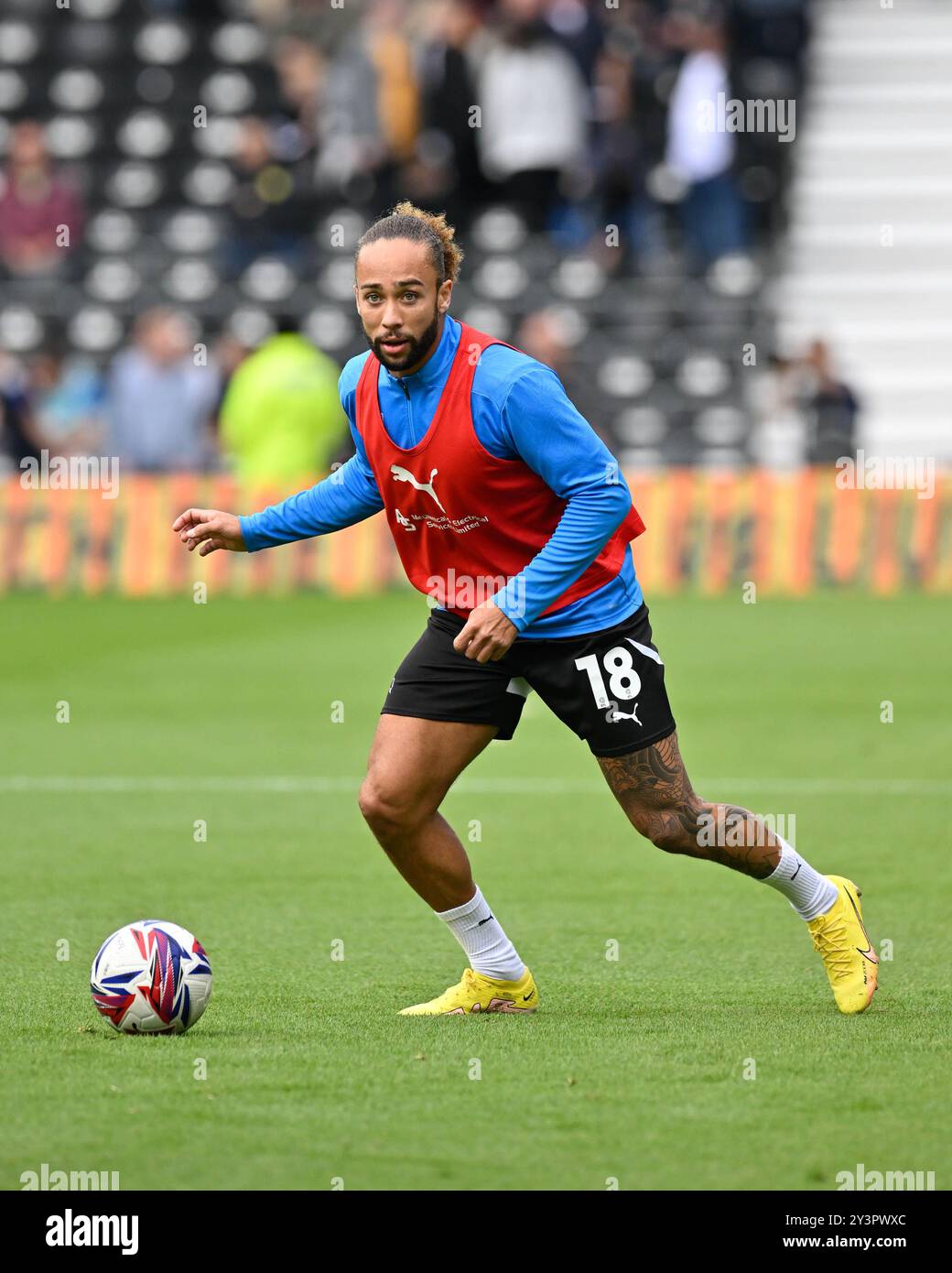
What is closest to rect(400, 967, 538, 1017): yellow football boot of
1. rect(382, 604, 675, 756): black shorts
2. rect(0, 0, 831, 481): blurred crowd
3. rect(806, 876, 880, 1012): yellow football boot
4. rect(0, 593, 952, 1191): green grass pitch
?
rect(0, 593, 952, 1191): green grass pitch

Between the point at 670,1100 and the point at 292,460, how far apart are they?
665 inches

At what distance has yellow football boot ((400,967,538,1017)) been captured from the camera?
6.90 m

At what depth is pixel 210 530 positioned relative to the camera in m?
6.92

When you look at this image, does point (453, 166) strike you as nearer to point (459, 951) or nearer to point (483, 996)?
point (459, 951)

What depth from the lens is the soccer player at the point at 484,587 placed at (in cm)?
636

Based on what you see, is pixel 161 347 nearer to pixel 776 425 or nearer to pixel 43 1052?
pixel 776 425

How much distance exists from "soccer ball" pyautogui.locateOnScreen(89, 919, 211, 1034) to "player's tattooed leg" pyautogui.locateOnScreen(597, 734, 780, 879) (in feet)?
4.51

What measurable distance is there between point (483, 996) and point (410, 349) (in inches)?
80.4

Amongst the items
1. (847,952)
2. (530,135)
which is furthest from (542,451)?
(530,135)

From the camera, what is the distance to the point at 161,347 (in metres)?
23.3
